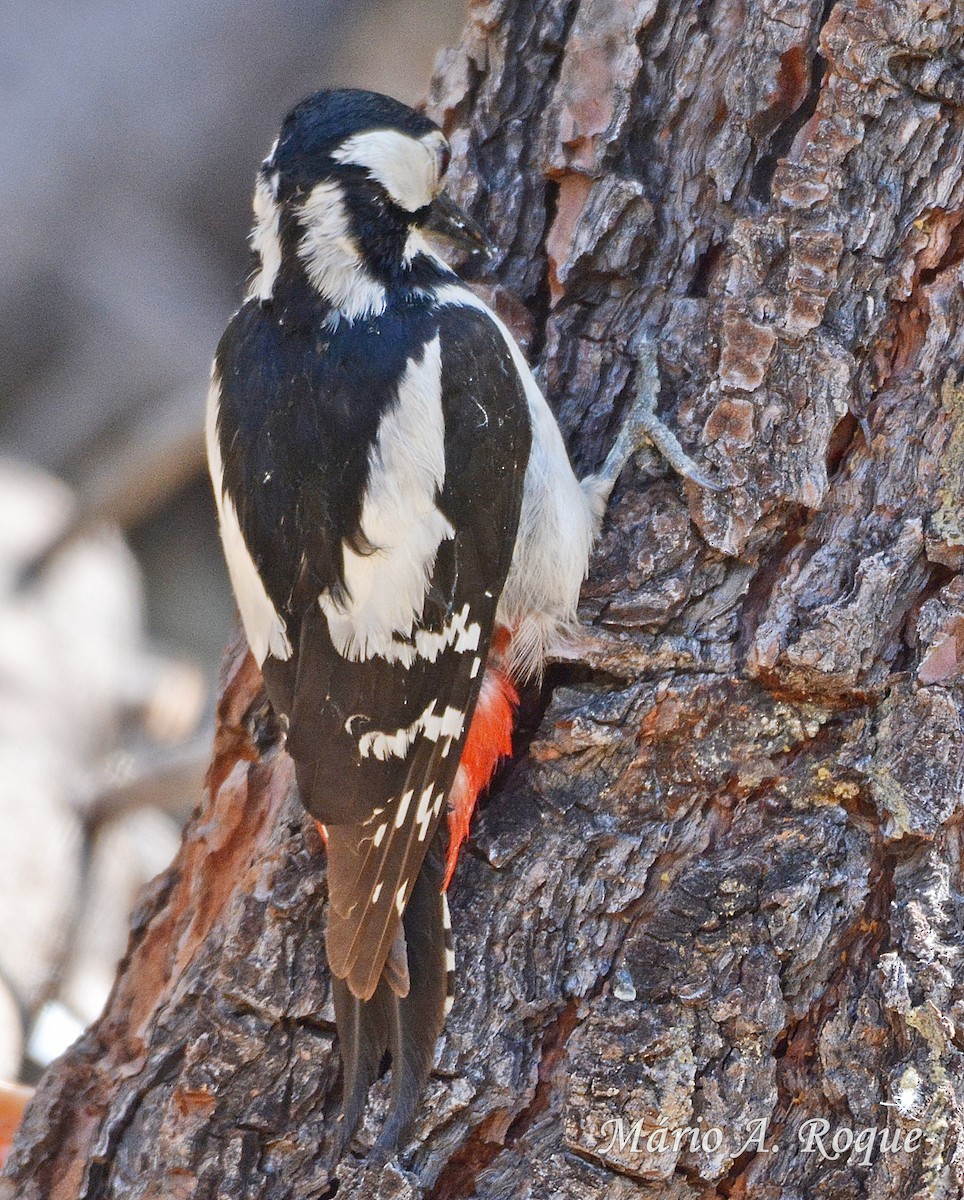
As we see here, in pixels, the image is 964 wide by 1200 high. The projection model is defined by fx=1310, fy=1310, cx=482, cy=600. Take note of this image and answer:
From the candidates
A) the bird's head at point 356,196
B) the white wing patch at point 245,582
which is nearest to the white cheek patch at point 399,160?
the bird's head at point 356,196

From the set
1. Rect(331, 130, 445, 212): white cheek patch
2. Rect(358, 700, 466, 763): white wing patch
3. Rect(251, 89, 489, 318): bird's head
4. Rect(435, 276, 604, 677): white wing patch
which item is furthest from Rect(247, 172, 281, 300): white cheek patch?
Rect(358, 700, 466, 763): white wing patch

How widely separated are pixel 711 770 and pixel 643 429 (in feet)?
1.49

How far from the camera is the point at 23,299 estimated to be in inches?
156

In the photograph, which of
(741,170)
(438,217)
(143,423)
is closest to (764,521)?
(741,170)

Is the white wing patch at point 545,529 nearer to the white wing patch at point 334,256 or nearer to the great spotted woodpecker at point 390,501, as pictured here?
the great spotted woodpecker at point 390,501

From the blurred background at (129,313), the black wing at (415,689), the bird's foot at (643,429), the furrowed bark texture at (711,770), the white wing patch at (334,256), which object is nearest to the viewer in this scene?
the furrowed bark texture at (711,770)

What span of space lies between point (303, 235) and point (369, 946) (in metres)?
0.96

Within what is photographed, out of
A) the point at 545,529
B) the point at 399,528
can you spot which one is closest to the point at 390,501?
the point at 399,528

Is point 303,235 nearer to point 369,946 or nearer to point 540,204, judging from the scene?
point 540,204

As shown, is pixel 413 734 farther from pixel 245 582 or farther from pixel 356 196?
pixel 356 196

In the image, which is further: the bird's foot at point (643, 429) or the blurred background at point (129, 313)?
the blurred background at point (129, 313)

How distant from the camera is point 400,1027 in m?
1.54

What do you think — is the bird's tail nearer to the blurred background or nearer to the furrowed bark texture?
the furrowed bark texture

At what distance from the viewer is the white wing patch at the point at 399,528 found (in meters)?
1.71
